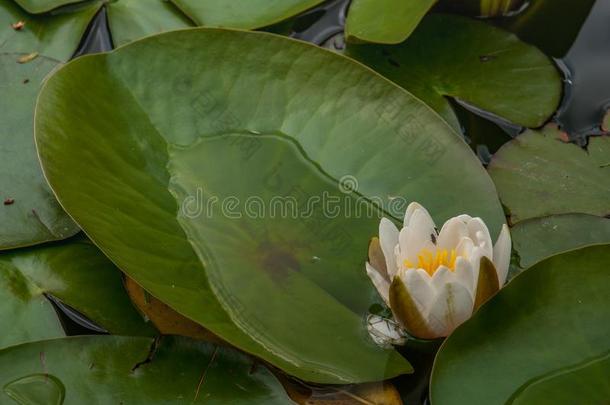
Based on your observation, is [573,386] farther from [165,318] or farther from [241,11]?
[241,11]

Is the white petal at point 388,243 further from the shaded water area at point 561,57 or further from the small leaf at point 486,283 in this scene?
the shaded water area at point 561,57

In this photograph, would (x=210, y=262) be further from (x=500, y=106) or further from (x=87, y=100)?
(x=500, y=106)

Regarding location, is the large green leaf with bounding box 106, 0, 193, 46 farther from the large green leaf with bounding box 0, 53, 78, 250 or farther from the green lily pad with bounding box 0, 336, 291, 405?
the green lily pad with bounding box 0, 336, 291, 405

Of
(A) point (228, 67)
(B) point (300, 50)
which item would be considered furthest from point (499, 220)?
(A) point (228, 67)

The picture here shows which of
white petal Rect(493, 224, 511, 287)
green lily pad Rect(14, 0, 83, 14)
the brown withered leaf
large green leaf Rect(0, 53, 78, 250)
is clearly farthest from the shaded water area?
the brown withered leaf

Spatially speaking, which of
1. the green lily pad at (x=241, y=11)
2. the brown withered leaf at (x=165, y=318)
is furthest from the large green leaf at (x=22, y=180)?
the green lily pad at (x=241, y=11)

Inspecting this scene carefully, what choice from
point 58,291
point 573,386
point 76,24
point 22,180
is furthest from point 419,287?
point 76,24
